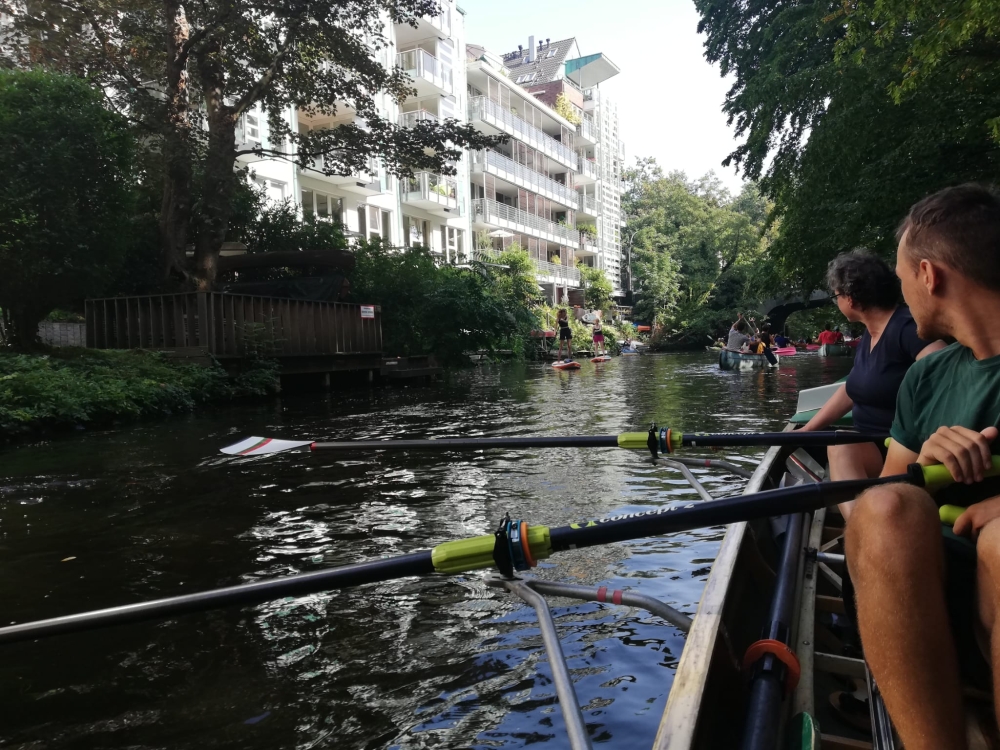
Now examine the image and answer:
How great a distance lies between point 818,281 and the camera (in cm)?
1780

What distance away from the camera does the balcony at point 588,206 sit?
184ft

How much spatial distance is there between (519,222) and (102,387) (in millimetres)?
35057

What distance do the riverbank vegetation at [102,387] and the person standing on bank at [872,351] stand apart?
1039 centimetres

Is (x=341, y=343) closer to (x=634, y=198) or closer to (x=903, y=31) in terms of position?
(x=903, y=31)


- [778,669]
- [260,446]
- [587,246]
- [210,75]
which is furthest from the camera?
[587,246]

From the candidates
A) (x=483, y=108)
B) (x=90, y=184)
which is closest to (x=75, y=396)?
(x=90, y=184)

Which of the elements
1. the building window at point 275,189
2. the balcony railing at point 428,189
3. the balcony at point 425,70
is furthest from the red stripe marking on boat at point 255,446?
the balcony at point 425,70

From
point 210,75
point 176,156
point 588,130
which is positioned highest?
point 588,130

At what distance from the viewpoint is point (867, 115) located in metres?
13.0

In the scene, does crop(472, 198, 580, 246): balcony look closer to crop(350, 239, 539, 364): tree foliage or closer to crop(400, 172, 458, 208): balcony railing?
crop(400, 172, 458, 208): balcony railing

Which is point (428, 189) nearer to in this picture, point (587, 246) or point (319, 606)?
point (587, 246)

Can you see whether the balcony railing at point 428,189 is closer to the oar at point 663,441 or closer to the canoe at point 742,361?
the canoe at point 742,361

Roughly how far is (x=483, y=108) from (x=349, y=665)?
40434mm

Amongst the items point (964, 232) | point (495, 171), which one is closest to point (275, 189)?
point (495, 171)
